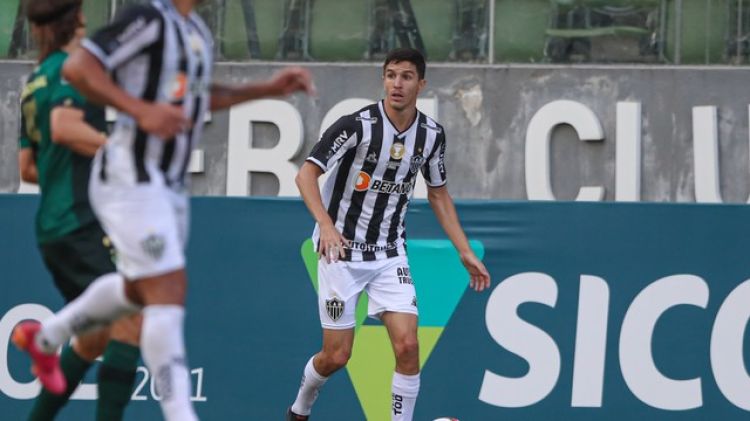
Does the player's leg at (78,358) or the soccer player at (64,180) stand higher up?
the soccer player at (64,180)

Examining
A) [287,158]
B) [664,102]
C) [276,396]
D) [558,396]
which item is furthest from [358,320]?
[664,102]

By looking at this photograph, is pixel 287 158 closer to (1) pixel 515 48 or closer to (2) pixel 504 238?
(1) pixel 515 48

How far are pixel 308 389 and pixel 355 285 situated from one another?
0.67m

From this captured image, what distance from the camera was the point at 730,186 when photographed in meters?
12.5

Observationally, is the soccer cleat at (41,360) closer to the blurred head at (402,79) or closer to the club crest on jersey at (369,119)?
the club crest on jersey at (369,119)

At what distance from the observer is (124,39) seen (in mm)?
5539

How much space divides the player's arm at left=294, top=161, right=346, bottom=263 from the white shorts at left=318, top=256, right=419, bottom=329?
0.21 metres

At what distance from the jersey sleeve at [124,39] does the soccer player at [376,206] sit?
291 centimetres

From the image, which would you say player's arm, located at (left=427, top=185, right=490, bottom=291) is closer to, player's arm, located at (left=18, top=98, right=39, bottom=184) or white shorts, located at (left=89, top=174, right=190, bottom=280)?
player's arm, located at (left=18, top=98, right=39, bottom=184)

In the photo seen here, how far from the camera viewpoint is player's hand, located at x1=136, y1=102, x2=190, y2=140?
213 inches

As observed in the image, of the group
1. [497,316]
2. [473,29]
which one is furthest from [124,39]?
[473,29]

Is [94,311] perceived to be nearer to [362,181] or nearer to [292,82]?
[292,82]

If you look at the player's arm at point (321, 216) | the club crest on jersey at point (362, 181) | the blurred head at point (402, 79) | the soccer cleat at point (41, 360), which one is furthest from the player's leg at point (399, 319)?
the soccer cleat at point (41, 360)

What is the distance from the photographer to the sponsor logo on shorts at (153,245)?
5469 millimetres
